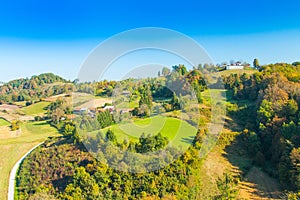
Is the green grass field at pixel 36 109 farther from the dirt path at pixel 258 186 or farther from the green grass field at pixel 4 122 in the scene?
the dirt path at pixel 258 186

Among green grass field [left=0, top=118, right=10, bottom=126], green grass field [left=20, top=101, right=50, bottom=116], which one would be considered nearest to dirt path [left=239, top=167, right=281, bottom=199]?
green grass field [left=0, top=118, right=10, bottom=126]

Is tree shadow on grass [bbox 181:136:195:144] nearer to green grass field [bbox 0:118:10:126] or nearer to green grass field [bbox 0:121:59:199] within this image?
green grass field [bbox 0:121:59:199]

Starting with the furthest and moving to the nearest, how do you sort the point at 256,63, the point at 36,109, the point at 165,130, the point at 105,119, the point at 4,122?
the point at 256,63
the point at 36,109
the point at 4,122
the point at 105,119
the point at 165,130

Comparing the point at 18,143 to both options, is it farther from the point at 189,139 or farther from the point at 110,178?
the point at 189,139

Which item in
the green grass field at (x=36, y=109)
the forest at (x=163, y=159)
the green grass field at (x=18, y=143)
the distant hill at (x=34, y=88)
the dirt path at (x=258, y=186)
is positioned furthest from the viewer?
the distant hill at (x=34, y=88)

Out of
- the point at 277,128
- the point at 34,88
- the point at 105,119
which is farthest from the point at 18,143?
the point at 34,88

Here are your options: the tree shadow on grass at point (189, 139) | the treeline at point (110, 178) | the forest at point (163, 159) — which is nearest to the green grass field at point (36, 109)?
the forest at point (163, 159)
